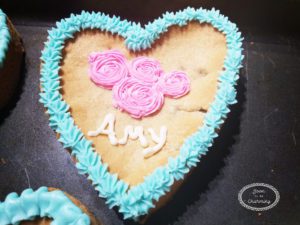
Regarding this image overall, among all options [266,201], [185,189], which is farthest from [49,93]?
[266,201]

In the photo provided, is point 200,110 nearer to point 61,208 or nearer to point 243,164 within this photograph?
point 243,164

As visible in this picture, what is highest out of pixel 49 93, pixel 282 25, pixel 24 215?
pixel 282 25

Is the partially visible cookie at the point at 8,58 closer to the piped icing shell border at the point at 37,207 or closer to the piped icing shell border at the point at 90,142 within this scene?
the piped icing shell border at the point at 90,142

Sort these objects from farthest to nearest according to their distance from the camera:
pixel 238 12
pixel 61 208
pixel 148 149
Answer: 1. pixel 238 12
2. pixel 148 149
3. pixel 61 208

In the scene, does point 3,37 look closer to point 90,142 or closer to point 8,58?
point 8,58

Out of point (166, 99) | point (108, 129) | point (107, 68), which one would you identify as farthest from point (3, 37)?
point (166, 99)

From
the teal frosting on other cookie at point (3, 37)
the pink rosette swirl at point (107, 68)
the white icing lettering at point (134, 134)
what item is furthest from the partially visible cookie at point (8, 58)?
the white icing lettering at point (134, 134)
